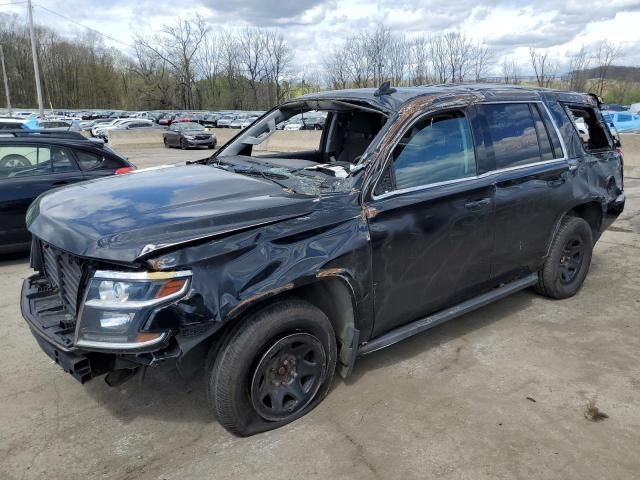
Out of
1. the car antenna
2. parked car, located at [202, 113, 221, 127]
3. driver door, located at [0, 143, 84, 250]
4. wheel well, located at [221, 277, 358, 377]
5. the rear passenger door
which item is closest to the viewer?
wheel well, located at [221, 277, 358, 377]

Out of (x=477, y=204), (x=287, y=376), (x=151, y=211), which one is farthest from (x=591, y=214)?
(x=151, y=211)

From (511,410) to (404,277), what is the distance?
3.41ft

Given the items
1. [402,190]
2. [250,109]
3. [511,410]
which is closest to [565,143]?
[402,190]

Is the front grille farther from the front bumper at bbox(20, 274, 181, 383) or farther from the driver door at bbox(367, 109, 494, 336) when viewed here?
the driver door at bbox(367, 109, 494, 336)

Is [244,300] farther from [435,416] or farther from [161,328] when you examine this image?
[435,416]

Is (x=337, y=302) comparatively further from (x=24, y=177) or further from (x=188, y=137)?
(x=188, y=137)

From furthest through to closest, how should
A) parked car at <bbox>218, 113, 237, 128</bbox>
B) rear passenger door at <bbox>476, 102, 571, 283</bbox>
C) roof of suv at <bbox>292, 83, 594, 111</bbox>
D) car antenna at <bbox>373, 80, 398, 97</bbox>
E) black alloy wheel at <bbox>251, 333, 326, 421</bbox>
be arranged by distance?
parked car at <bbox>218, 113, 237, 128</bbox>, rear passenger door at <bbox>476, 102, 571, 283</bbox>, car antenna at <bbox>373, 80, 398, 97</bbox>, roof of suv at <bbox>292, 83, 594, 111</bbox>, black alloy wheel at <bbox>251, 333, 326, 421</bbox>

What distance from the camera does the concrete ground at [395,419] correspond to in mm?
2744

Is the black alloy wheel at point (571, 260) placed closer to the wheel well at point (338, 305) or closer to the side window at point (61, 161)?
the wheel well at point (338, 305)

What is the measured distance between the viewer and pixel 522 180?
409 cm

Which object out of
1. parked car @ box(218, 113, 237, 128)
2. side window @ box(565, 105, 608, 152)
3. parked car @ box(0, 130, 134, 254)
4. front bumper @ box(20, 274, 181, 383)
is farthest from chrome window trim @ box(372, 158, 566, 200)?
parked car @ box(218, 113, 237, 128)

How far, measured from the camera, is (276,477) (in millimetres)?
2658

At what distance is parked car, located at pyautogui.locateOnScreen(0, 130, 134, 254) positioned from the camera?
6.13 meters

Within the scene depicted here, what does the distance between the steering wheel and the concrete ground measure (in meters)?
2.77
